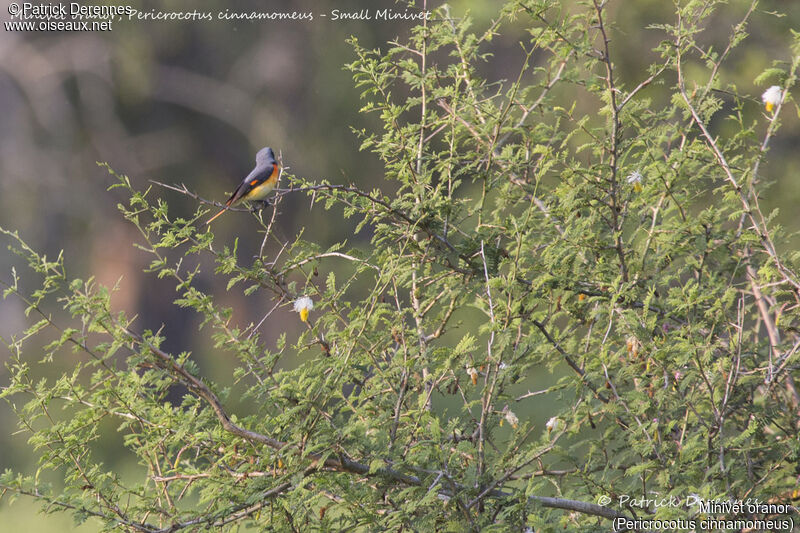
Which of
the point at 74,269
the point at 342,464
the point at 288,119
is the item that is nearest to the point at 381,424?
the point at 342,464

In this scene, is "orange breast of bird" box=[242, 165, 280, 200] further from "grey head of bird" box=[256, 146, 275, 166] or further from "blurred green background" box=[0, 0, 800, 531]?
"blurred green background" box=[0, 0, 800, 531]

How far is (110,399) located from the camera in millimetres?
2027

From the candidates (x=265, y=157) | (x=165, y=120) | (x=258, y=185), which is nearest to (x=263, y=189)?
(x=258, y=185)

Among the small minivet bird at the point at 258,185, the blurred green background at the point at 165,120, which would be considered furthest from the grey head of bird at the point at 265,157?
the blurred green background at the point at 165,120

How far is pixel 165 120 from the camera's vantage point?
8.42m

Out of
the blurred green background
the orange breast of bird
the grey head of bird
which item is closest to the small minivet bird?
the orange breast of bird

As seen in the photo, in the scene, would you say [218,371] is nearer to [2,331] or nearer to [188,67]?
[2,331]

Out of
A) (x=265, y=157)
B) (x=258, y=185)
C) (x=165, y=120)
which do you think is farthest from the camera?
(x=165, y=120)

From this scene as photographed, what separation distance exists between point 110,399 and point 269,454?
0.44 metres

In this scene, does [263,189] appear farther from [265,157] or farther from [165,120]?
[165,120]

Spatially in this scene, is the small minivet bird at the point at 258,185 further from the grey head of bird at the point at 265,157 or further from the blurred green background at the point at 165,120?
the blurred green background at the point at 165,120

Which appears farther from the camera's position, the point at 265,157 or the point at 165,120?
the point at 165,120

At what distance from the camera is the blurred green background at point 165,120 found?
26.4 ft

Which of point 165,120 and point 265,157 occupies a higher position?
point 265,157
